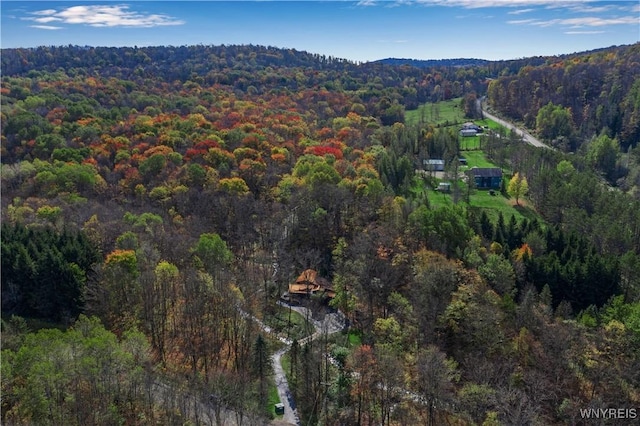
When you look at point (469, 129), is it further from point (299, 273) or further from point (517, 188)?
point (299, 273)

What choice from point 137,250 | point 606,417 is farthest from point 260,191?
point 606,417

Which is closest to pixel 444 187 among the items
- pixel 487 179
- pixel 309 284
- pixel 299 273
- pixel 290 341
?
pixel 487 179

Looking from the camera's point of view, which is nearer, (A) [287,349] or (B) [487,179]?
(A) [287,349]

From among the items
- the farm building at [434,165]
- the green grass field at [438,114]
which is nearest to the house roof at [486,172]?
the farm building at [434,165]

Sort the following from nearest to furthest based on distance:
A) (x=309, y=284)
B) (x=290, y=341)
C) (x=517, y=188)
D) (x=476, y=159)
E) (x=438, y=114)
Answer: (x=290, y=341) < (x=309, y=284) < (x=517, y=188) < (x=476, y=159) < (x=438, y=114)

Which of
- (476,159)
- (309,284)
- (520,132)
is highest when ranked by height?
(520,132)

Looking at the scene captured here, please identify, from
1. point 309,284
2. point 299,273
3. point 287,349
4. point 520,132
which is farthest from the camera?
point 520,132
